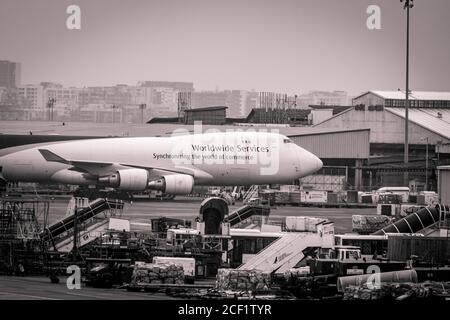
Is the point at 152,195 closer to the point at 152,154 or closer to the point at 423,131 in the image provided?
the point at 152,154

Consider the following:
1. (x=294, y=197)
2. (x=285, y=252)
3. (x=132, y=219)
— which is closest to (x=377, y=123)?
(x=294, y=197)

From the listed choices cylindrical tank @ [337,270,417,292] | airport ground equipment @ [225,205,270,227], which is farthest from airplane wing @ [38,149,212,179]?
cylindrical tank @ [337,270,417,292]

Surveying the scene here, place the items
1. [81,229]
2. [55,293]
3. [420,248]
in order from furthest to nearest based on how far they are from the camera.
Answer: [81,229] < [420,248] < [55,293]

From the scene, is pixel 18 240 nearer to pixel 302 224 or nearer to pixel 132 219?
pixel 302 224

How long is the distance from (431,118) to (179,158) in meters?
61.8

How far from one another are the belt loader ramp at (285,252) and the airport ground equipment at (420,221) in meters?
8.92

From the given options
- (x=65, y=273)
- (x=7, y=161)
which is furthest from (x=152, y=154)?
(x=65, y=273)

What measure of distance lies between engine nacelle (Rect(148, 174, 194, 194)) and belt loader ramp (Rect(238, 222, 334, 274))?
121 feet

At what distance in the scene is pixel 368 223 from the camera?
236ft

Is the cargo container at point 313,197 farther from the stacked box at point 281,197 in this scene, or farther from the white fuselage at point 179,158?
the white fuselage at point 179,158

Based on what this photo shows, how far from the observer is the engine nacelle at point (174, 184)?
311 feet

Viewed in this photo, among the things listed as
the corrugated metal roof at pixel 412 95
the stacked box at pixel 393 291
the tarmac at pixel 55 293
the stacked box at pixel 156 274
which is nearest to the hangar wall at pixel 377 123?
the corrugated metal roof at pixel 412 95

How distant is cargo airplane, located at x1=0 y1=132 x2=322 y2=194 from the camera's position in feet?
317

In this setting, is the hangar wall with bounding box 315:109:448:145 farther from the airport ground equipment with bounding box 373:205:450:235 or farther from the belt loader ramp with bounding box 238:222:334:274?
the belt loader ramp with bounding box 238:222:334:274
